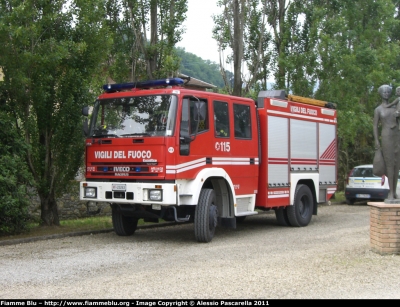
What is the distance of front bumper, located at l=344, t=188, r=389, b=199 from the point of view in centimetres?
2173

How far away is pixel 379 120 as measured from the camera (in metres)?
10.8

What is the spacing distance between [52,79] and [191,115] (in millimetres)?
3767

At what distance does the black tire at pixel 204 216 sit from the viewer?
11.4 meters

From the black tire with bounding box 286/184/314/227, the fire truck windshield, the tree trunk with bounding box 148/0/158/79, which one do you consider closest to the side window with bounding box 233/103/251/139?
the fire truck windshield

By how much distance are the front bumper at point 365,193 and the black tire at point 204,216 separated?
11.9 metres

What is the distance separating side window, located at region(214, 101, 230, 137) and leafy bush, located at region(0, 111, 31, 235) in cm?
412

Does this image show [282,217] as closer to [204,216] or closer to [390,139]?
[204,216]

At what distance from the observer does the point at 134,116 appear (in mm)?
11422

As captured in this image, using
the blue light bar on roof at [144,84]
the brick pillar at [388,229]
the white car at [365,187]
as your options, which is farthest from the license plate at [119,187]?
the white car at [365,187]

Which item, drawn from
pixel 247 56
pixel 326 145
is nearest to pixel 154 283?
pixel 326 145

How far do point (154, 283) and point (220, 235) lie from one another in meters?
5.66

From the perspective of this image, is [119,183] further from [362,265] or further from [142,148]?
[362,265]

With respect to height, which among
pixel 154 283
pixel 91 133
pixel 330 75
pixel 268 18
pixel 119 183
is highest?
pixel 268 18

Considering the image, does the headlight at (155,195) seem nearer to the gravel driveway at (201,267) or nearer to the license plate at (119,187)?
the license plate at (119,187)
